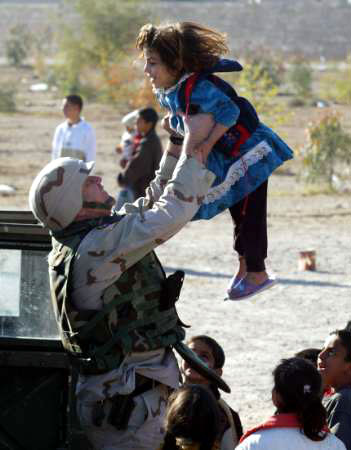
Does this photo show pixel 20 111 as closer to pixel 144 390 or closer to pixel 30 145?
pixel 30 145

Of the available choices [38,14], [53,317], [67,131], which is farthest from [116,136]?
[38,14]

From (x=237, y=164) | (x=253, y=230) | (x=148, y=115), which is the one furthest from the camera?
(x=148, y=115)

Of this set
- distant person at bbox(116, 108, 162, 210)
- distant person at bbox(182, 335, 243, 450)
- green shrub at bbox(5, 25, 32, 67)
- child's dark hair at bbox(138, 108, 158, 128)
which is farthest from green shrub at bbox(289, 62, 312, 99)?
distant person at bbox(182, 335, 243, 450)

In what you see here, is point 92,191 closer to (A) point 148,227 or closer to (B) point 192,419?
(A) point 148,227

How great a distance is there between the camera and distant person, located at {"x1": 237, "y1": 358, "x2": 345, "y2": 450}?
12.0ft

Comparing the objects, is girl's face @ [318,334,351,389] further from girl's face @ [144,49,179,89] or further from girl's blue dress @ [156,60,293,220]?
girl's face @ [144,49,179,89]

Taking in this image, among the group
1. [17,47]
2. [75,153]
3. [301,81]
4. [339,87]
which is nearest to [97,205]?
[75,153]

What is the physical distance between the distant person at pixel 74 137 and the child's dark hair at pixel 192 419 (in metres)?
8.83

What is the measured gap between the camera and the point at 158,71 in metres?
3.78

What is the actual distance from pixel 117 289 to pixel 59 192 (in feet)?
1.18

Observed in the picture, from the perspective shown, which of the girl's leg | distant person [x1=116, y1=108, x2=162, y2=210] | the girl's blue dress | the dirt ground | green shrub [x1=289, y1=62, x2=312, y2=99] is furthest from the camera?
green shrub [x1=289, y1=62, x2=312, y2=99]

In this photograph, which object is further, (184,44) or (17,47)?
(17,47)

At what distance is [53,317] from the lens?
4172 mm

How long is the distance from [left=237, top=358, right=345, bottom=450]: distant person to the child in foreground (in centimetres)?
46
